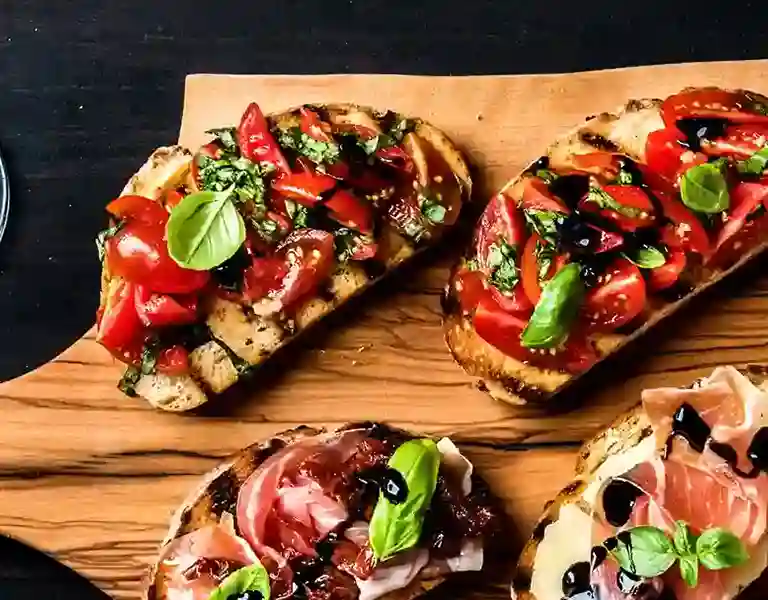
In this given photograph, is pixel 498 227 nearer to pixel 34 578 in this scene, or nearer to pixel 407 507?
pixel 407 507

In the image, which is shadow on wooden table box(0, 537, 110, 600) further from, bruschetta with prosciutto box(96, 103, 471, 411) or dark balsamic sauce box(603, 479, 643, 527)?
dark balsamic sauce box(603, 479, 643, 527)

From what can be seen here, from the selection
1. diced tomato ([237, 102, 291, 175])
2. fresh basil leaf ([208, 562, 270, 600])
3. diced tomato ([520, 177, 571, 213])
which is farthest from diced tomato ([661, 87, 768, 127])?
fresh basil leaf ([208, 562, 270, 600])

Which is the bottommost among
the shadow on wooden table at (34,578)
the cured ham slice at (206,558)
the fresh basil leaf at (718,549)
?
the shadow on wooden table at (34,578)

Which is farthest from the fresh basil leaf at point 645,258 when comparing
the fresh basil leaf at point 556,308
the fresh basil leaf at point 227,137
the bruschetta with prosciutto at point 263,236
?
the fresh basil leaf at point 227,137

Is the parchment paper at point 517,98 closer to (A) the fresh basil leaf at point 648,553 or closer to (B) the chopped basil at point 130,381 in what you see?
(B) the chopped basil at point 130,381

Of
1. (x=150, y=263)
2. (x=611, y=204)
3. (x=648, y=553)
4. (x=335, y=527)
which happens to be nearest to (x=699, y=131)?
(x=611, y=204)
